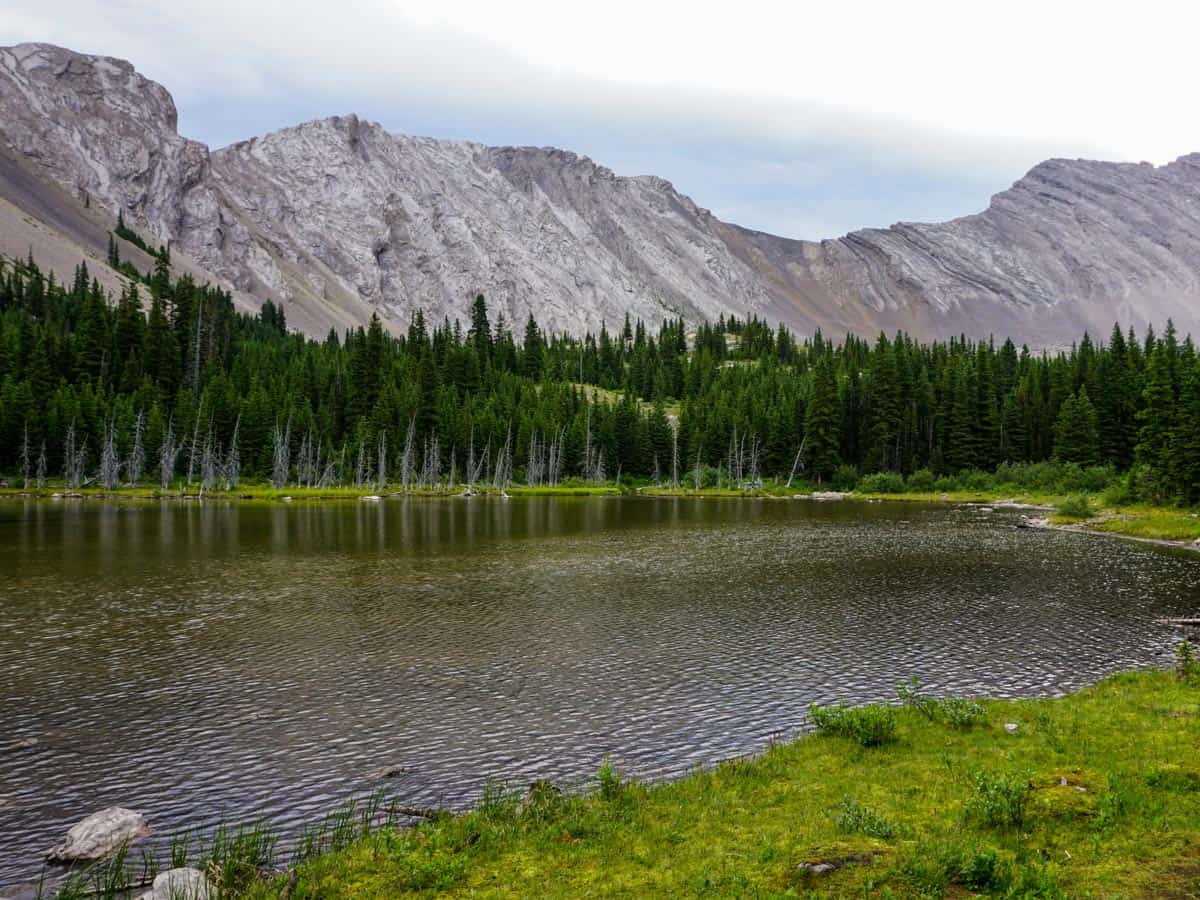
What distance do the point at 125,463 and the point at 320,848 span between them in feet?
467

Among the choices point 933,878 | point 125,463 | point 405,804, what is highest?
point 125,463

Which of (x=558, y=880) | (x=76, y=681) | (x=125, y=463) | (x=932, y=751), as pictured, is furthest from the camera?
(x=125, y=463)

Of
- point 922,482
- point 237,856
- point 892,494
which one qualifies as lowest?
point 237,856

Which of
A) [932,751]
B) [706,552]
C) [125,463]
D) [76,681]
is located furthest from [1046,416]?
[125,463]

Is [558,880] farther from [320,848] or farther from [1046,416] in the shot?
[1046,416]

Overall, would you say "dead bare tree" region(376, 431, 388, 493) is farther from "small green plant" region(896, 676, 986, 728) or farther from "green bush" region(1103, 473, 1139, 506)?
"small green plant" region(896, 676, 986, 728)

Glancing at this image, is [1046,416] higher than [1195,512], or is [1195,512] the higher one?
[1046,416]

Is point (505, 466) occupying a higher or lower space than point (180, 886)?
higher

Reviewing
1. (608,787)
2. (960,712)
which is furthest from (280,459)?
(960,712)

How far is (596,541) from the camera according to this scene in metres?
68.8

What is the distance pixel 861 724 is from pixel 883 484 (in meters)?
131

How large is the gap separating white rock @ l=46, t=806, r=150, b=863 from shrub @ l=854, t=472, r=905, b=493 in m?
140

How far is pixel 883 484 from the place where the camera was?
14088 centimetres

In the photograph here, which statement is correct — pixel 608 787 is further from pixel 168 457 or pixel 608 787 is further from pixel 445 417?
pixel 445 417
